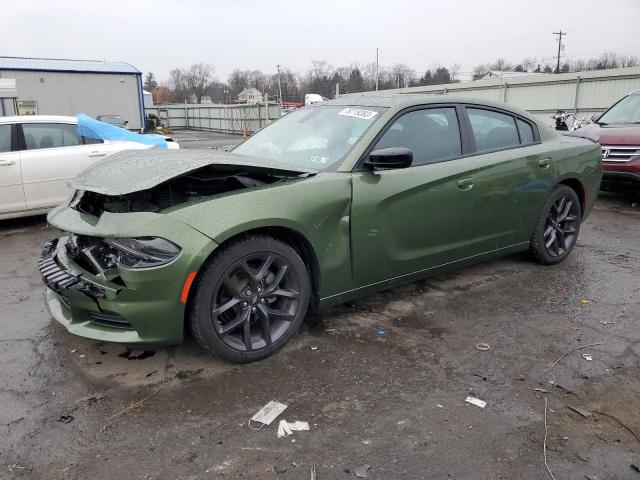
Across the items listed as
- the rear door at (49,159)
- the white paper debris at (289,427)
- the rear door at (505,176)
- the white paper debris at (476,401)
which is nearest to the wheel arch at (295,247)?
the white paper debris at (289,427)

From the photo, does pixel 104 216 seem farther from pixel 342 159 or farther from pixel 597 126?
pixel 597 126

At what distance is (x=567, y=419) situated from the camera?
2.59m

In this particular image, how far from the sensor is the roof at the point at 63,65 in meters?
30.0

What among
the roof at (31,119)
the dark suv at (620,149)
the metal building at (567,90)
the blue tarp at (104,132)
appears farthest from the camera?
the metal building at (567,90)

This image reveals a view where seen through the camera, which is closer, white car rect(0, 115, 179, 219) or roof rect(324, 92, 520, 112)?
roof rect(324, 92, 520, 112)

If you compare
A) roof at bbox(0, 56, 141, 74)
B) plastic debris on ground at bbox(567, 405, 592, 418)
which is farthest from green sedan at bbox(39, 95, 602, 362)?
roof at bbox(0, 56, 141, 74)

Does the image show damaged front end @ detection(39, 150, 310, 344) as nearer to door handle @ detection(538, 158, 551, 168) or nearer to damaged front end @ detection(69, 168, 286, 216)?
damaged front end @ detection(69, 168, 286, 216)

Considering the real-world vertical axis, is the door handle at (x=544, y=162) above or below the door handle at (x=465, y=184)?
above

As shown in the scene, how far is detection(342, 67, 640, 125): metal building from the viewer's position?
17.6m

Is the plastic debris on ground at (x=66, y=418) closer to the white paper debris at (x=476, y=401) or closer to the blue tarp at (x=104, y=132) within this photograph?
the white paper debris at (x=476, y=401)

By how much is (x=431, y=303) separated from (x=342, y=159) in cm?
141

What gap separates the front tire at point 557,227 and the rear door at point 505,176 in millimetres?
144

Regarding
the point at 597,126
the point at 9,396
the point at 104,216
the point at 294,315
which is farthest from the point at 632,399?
the point at 597,126

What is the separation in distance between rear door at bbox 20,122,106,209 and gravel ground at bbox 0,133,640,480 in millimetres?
2761
